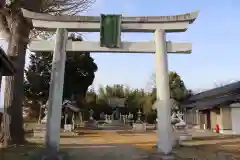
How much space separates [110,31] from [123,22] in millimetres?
647

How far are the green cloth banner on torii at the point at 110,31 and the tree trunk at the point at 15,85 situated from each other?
447 cm

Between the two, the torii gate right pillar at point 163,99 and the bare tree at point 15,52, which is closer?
the torii gate right pillar at point 163,99

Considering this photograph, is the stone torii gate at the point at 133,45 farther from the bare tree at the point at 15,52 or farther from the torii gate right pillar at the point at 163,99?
the bare tree at the point at 15,52

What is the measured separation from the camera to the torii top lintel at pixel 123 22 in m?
11.1

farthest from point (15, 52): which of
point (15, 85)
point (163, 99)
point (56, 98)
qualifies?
point (163, 99)

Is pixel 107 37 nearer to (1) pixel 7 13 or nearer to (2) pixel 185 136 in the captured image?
(1) pixel 7 13

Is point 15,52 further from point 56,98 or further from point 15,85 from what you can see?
point 56,98

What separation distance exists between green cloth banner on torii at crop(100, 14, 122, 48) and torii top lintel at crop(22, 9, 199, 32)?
0.20 m

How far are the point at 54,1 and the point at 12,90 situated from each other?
5.03 meters

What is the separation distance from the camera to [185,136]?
18.4 m

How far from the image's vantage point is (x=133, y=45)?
36.8 ft

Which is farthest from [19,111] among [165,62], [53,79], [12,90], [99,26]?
[165,62]

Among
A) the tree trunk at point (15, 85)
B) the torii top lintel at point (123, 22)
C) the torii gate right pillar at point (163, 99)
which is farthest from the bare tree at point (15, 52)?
the torii gate right pillar at point (163, 99)

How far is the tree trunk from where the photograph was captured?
12.8 meters
